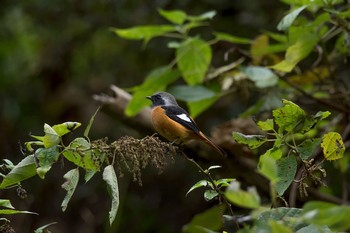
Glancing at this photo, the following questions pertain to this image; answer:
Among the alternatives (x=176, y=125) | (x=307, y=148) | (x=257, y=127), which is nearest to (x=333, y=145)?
(x=307, y=148)

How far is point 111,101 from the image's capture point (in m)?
4.53

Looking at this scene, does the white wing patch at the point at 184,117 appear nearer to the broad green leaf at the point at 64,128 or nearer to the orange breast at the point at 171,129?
the orange breast at the point at 171,129

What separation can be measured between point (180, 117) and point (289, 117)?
1.51 meters

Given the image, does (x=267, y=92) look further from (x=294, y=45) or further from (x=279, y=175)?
(x=279, y=175)

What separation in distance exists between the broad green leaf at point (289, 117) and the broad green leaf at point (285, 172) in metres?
0.11

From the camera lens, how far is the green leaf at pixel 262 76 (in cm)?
420

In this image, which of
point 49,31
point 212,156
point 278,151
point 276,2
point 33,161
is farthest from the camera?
point 49,31

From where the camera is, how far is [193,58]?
173 inches

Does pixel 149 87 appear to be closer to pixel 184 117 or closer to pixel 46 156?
pixel 184 117

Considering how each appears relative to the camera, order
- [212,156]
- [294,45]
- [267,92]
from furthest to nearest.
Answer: [267,92] → [212,156] → [294,45]

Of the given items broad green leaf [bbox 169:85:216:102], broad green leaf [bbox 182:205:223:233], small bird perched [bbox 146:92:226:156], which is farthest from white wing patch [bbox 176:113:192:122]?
broad green leaf [bbox 182:205:223:233]

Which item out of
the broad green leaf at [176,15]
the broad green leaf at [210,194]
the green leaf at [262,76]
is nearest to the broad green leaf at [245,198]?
the broad green leaf at [210,194]

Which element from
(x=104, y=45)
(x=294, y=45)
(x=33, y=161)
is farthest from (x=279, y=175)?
(x=104, y=45)

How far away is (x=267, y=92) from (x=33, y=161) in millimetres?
2654
